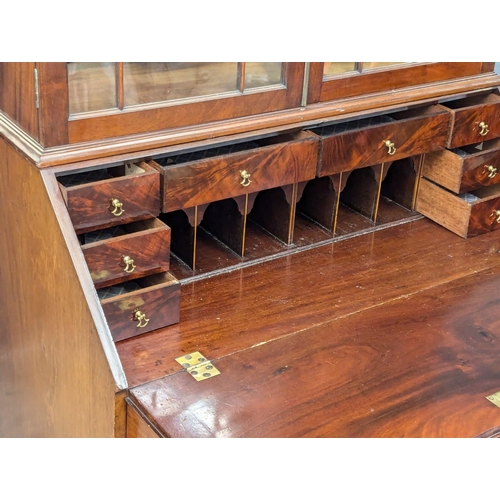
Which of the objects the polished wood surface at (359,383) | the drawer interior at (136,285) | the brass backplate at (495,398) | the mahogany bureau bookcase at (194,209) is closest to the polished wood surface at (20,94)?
the mahogany bureau bookcase at (194,209)

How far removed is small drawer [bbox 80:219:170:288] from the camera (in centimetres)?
188

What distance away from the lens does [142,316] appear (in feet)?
6.33

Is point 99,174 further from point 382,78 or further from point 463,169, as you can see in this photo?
point 463,169

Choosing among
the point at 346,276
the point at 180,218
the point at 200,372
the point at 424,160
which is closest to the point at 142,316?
the point at 200,372

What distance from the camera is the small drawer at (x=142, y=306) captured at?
6.21ft

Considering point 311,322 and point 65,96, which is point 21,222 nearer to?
point 65,96

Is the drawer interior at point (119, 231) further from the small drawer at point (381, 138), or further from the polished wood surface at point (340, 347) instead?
the small drawer at point (381, 138)

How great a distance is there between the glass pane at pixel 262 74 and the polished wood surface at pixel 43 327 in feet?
1.70

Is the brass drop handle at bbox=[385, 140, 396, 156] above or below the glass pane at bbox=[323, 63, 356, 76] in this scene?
below

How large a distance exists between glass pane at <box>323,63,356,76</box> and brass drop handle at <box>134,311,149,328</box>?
71 cm

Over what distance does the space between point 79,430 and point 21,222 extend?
1.53ft

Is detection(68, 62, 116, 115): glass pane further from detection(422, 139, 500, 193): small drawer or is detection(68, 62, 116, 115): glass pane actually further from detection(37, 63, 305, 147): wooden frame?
detection(422, 139, 500, 193): small drawer

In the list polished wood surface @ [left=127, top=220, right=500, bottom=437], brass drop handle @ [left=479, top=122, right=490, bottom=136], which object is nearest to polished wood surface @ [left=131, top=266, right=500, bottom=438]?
polished wood surface @ [left=127, top=220, right=500, bottom=437]

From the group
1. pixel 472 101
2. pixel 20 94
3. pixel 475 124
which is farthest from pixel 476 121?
pixel 20 94
